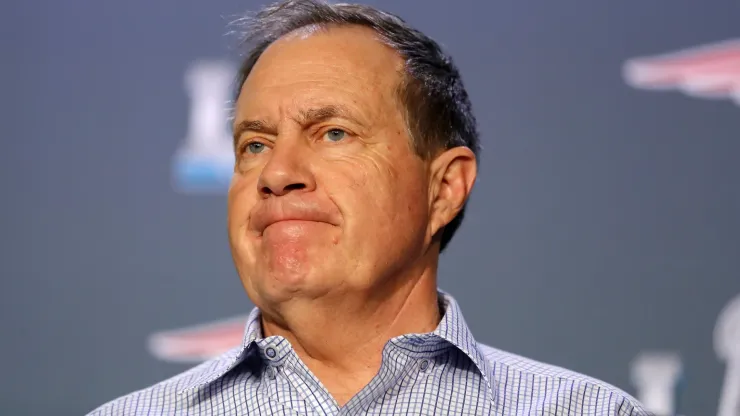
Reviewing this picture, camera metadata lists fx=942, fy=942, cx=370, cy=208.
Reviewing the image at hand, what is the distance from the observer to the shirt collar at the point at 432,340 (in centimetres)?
157

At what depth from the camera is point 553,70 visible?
2455mm

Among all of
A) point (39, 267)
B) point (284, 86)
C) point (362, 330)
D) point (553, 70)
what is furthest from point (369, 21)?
point (39, 267)

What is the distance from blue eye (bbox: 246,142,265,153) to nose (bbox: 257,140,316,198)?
0.29 ft

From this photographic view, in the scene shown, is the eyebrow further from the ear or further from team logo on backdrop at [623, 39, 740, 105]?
team logo on backdrop at [623, 39, 740, 105]

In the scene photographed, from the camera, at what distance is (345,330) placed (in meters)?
1.59

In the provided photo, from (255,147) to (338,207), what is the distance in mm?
227

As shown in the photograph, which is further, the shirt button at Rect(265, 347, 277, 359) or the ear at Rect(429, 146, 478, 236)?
the ear at Rect(429, 146, 478, 236)

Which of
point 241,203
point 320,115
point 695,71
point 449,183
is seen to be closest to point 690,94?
point 695,71

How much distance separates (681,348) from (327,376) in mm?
1089

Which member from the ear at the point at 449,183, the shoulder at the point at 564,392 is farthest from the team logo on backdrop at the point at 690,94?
the ear at the point at 449,183

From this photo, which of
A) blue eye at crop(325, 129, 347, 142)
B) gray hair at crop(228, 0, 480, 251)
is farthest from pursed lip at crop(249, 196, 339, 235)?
gray hair at crop(228, 0, 480, 251)

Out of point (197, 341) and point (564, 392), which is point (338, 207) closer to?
point (564, 392)

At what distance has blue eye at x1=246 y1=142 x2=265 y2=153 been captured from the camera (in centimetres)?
165

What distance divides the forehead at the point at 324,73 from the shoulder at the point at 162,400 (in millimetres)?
474
